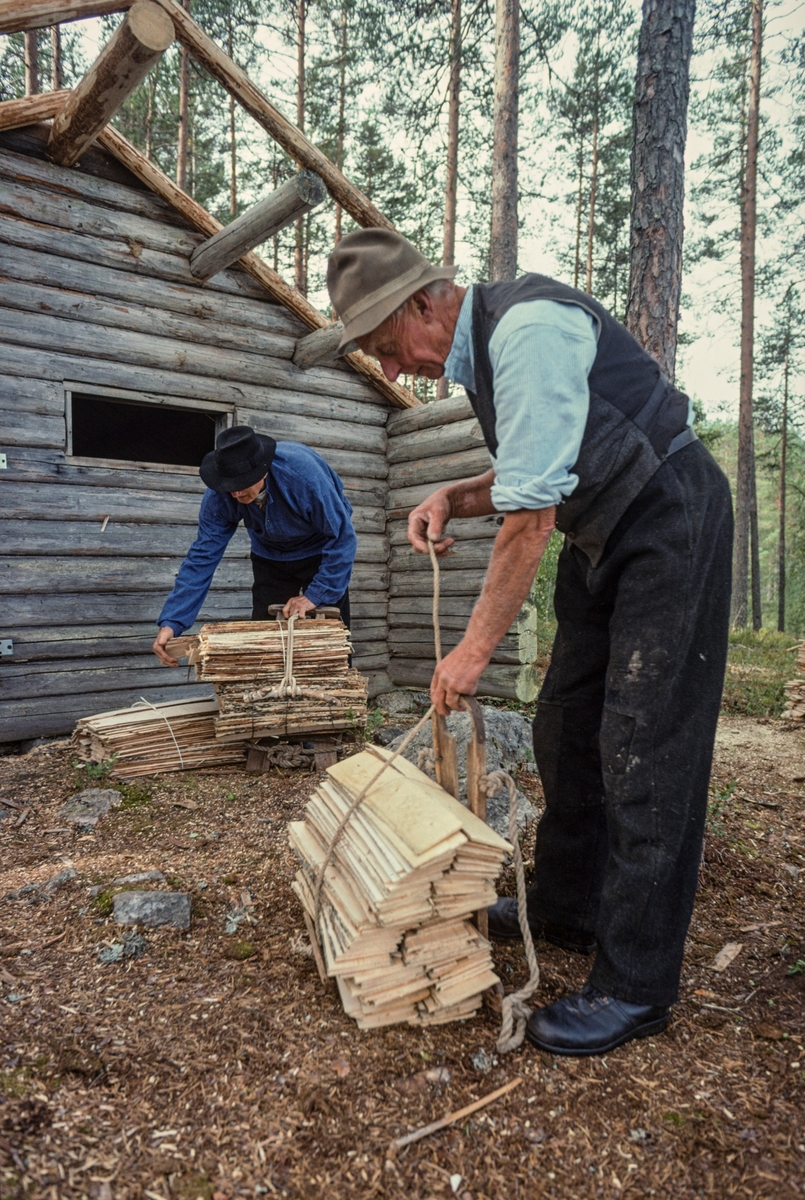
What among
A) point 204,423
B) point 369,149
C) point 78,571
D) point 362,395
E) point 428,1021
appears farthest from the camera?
point 369,149

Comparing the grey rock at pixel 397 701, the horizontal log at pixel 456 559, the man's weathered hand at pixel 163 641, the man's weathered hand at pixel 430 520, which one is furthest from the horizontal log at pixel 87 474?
the man's weathered hand at pixel 430 520

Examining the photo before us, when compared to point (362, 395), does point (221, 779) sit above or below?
below

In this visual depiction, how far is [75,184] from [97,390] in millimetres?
1542

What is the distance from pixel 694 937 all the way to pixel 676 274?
485 cm

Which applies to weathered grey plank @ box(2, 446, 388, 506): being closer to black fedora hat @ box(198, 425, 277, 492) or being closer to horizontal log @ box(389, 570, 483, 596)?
black fedora hat @ box(198, 425, 277, 492)

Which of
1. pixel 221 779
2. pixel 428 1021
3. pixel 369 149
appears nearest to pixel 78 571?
pixel 221 779

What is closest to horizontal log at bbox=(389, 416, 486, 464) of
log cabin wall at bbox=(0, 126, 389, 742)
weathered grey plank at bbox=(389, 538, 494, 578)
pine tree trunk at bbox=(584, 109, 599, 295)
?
weathered grey plank at bbox=(389, 538, 494, 578)

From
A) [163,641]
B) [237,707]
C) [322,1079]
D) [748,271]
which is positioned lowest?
[322,1079]

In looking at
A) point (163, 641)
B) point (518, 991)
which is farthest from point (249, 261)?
point (518, 991)

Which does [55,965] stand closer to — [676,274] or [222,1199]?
[222,1199]

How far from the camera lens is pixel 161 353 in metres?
5.98

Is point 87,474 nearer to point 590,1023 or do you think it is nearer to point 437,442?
point 437,442

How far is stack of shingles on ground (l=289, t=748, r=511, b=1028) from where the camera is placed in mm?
→ 1857

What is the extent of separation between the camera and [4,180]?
5.24 metres
